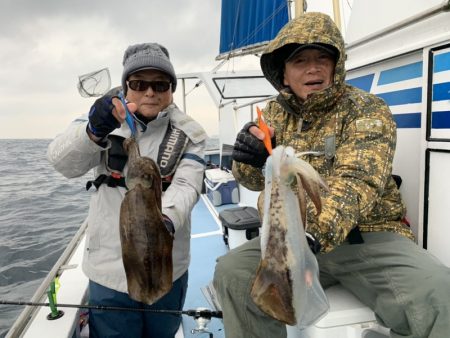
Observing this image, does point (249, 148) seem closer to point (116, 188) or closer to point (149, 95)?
point (149, 95)

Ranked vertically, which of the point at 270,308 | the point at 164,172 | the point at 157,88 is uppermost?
the point at 157,88

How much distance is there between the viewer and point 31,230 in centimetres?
855

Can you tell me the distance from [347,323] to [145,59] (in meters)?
1.85

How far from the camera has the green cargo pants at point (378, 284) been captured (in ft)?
5.23

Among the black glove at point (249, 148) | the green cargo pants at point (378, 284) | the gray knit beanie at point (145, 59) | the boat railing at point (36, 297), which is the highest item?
the gray knit beanie at point (145, 59)

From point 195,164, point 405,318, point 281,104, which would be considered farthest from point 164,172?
point 405,318

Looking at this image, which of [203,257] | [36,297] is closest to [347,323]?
[36,297]

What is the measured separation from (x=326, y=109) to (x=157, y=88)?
1073 mm

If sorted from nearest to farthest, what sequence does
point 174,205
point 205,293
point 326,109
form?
point 174,205 < point 326,109 < point 205,293

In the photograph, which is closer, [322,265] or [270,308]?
[270,308]

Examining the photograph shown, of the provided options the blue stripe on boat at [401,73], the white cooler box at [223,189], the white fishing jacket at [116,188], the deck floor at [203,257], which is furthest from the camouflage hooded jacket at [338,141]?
the white cooler box at [223,189]

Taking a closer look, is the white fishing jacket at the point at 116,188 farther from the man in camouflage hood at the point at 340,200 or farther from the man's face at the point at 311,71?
the man's face at the point at 311,71

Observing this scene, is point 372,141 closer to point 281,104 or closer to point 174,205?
point 281,104

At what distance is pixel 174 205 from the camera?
2035mm
